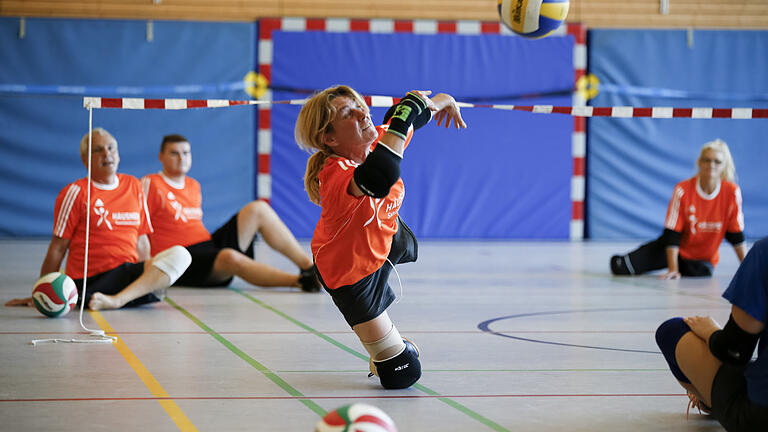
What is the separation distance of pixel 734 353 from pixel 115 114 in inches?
416

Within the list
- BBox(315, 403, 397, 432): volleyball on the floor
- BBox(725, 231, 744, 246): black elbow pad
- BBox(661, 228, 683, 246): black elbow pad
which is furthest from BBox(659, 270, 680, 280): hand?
BBox(315, 403, 397, 432): volleyball on the floor

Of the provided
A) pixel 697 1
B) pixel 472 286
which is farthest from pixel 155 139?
pixel 697 1

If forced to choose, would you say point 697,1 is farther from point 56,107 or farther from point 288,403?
point 288,403

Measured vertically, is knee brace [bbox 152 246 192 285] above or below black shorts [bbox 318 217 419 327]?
below

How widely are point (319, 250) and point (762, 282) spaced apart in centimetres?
167

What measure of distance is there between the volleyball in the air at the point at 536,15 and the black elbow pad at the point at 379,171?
4.00 meters

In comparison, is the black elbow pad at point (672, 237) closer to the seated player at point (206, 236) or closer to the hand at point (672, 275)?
the hand at point (672, 275)

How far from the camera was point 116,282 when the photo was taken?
5.38 metres

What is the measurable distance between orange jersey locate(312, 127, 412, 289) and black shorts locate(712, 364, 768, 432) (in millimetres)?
1339

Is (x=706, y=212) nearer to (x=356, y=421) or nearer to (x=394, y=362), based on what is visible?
(x=394, y=362)

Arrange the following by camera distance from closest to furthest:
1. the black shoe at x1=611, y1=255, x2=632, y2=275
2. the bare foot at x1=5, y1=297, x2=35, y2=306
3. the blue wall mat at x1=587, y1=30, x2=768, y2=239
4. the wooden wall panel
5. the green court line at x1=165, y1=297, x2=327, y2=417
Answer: the green court line at x1=165, y1=297, x2=327, y2=417 < the bare foot at x1=5, y1=297, x2=35, y2=306 < the black shoe at x1=611, y1=255, x2=632, y2=275 < the wooden wall panel < the blue wall mat at x1=587, y1=30, x2=768, y2=239

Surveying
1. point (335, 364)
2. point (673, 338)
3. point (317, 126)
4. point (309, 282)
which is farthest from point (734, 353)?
point (309, 282)

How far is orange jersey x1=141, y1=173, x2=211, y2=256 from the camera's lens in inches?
261

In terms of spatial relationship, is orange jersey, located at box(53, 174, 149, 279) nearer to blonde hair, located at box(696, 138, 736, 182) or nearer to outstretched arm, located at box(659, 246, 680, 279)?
outstretched arm, located at box(659, 246, 680, 279)
